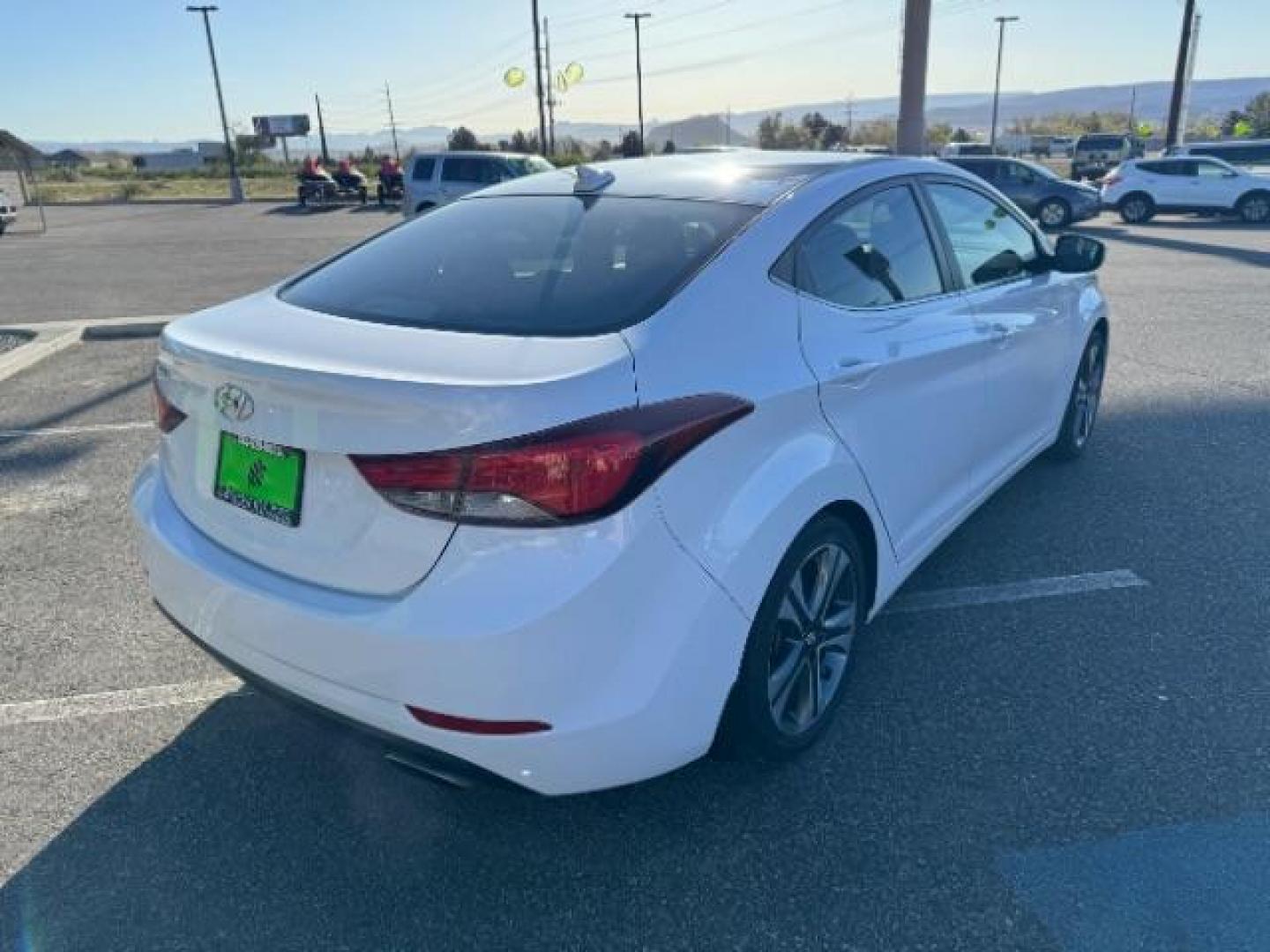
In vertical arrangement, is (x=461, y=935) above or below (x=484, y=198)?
below

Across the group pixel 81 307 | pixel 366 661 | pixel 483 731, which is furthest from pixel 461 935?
pixel 81 307

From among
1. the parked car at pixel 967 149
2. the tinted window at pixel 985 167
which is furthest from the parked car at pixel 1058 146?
the tinted window at pixel 985 167

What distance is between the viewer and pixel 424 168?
838 inches

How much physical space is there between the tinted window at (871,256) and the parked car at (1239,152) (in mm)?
32679

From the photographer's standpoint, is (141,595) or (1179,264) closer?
(141,595)

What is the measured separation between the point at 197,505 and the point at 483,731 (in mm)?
1028

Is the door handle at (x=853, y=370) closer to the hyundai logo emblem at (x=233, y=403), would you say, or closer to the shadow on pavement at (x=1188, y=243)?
the hyundai logo emblem at (x=233, y=403)

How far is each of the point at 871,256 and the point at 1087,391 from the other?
284 centimetres

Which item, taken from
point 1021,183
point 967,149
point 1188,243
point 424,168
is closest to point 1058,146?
point 967,149

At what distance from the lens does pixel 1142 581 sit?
379cm

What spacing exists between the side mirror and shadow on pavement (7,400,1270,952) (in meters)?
1.79

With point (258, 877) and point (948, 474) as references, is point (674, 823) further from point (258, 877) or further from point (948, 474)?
point (948, 474)

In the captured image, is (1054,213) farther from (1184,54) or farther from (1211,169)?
(1184,54)

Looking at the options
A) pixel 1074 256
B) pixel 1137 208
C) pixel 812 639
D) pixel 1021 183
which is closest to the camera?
pixel 812 639
